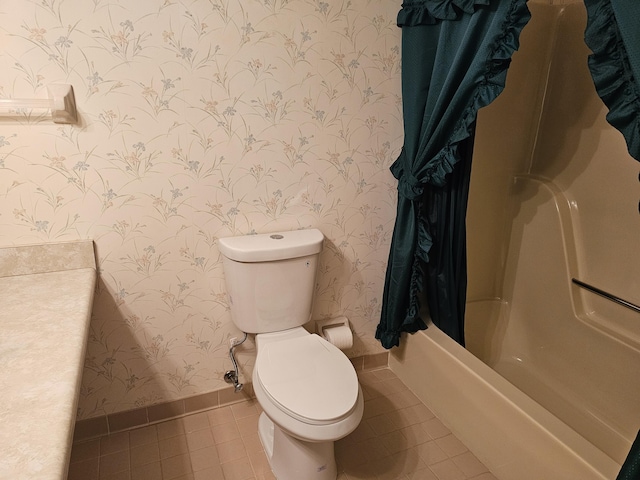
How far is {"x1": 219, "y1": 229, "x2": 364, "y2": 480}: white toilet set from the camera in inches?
49.6

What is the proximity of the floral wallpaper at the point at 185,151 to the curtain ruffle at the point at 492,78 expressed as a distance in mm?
365

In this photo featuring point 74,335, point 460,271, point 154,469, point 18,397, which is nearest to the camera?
point 18,397

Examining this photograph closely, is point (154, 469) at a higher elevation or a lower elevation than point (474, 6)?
lower

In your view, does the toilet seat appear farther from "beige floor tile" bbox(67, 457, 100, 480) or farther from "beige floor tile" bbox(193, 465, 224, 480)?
"beige floor tile" bbox(67, 457, 100, 480)

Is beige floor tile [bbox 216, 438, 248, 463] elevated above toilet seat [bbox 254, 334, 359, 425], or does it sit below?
below

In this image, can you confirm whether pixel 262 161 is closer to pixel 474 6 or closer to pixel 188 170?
pixel 188 170

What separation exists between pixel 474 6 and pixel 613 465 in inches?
53.2

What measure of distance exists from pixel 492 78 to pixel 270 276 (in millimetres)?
988

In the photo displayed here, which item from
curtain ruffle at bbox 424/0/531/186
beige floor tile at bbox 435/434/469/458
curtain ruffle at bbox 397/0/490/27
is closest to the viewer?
curtain ruffle at bbox 424/0/531/186

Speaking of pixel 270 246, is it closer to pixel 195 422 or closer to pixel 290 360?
pixel 290 360

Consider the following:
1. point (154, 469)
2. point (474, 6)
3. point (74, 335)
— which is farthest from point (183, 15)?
point (154, 469)

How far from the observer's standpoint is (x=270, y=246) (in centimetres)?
152

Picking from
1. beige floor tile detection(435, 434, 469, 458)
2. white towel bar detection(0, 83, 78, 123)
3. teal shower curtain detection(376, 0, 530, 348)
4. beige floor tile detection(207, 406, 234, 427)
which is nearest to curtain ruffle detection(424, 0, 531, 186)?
teal shower curtain detection(376, 0, 530, 348)

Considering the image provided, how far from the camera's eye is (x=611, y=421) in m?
1.57
